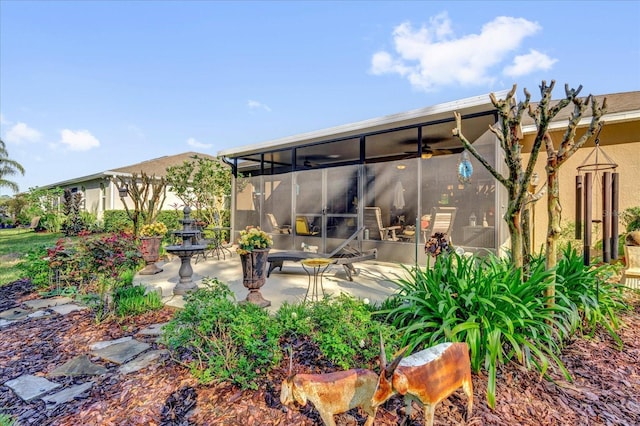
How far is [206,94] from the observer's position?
1221 cm

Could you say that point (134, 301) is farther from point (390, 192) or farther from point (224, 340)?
point (390, 192)

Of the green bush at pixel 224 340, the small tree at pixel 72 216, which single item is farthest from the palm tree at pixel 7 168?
the green bush at pixel 224 340

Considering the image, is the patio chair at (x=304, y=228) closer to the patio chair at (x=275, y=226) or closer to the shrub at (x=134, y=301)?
the patio chair at (x=275, y=226)

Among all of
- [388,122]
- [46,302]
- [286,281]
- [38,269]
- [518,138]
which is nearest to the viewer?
[518,138]

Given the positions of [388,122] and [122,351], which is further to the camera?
[388,122]

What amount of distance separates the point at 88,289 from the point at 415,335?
4940 millimetres

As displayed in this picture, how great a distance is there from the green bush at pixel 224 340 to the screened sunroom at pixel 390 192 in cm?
355

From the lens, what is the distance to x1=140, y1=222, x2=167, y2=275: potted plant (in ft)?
19.9

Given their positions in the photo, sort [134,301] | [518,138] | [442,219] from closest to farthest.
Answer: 1. [518,138]
2. [134,301]
3. [442,219]

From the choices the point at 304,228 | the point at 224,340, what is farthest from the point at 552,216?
the point at 304,228

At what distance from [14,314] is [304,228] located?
5.69 meters

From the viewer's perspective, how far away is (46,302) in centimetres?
448

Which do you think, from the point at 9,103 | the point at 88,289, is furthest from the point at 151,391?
the point at 9,103

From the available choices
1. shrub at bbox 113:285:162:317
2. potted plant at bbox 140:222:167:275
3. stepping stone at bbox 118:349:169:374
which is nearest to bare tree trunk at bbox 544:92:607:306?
stepping stone at bbox 118:349:169:374
